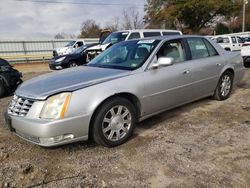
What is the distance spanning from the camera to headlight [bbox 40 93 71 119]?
3365 mm

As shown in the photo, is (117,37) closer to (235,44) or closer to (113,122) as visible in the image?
(235,44)

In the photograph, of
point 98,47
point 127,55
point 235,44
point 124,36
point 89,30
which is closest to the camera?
point 127,55

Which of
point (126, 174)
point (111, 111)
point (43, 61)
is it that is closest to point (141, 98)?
point (111, 111)

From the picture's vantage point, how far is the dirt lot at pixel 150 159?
3000 mm

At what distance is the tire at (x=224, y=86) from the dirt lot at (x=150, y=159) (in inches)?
46.1

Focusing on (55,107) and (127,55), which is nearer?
(55,107)

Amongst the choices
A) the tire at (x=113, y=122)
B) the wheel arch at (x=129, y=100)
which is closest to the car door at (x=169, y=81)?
the wheel arch at (x=129, y=100)

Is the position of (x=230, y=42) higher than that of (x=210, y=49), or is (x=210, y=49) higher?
(x=210, y=49)

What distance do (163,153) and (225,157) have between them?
765 mm

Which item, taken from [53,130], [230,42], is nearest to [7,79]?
[53,130]

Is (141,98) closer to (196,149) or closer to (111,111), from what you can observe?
(111,111)

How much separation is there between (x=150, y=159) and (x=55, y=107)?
1.34 meters

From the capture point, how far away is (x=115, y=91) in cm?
377

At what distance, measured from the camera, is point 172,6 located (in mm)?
35531
